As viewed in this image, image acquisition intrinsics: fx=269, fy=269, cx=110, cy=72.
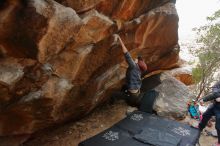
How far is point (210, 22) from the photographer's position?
42.6ft

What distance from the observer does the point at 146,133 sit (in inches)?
338

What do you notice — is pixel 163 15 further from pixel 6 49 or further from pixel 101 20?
pixel 6 49

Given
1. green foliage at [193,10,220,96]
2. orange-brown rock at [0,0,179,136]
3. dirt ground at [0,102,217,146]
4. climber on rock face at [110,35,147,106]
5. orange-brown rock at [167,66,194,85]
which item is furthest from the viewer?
orange-brown rock at [167,66,194,85]

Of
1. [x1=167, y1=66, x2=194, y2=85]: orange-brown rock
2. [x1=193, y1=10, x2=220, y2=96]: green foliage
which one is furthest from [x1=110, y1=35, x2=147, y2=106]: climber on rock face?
[x1=167, y1=66, x2=194, y2=85]: orange-brown rock

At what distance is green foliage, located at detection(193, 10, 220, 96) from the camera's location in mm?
12680

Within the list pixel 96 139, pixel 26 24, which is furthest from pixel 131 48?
pixel 26 24

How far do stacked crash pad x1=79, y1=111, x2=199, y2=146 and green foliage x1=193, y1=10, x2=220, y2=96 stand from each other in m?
4.65

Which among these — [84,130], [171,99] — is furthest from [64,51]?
[171,99]

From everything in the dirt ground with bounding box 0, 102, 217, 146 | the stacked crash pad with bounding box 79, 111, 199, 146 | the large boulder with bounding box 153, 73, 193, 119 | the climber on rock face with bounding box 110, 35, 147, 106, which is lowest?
the dirt ground with bounding box 0, 102, 217, 146

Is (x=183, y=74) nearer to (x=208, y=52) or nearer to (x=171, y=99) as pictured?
(x=208, y=52)

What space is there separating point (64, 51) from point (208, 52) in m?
8.20

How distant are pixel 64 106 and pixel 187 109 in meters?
5.42

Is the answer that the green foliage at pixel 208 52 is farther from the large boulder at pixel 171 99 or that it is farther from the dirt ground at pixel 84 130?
the dirt ground at pixel 84 130

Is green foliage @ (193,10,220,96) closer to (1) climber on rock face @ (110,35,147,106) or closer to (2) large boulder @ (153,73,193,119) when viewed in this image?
(2) large boulder @ (153,73,193,119)
